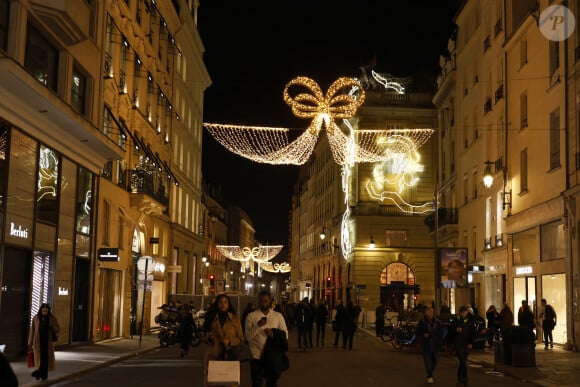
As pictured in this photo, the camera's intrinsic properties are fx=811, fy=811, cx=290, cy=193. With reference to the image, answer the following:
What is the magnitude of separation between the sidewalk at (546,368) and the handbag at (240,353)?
9.01 m

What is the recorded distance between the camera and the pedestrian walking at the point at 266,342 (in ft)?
39.0

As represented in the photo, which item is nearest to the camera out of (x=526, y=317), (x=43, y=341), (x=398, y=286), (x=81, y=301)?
(x=43, y=341)

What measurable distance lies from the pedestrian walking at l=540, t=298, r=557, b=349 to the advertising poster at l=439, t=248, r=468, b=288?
16.9 ft

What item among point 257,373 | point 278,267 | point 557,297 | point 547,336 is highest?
point 278,267

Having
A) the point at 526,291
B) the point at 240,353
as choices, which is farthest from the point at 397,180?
the point at 240,353

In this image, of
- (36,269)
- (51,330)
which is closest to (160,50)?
(36,269)

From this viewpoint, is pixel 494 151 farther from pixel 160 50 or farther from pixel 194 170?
pixel 194 170

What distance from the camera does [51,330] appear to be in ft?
56.4

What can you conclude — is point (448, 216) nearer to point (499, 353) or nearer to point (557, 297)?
point (557, 297)

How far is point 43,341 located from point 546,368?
12750 millimetres

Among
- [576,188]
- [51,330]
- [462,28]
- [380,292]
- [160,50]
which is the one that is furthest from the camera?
[380,292]

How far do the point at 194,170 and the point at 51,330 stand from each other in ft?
136

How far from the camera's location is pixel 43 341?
17125 mm

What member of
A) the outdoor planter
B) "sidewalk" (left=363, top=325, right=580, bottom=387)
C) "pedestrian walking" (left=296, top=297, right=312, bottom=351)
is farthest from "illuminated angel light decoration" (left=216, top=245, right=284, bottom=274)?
the outdoor planter
